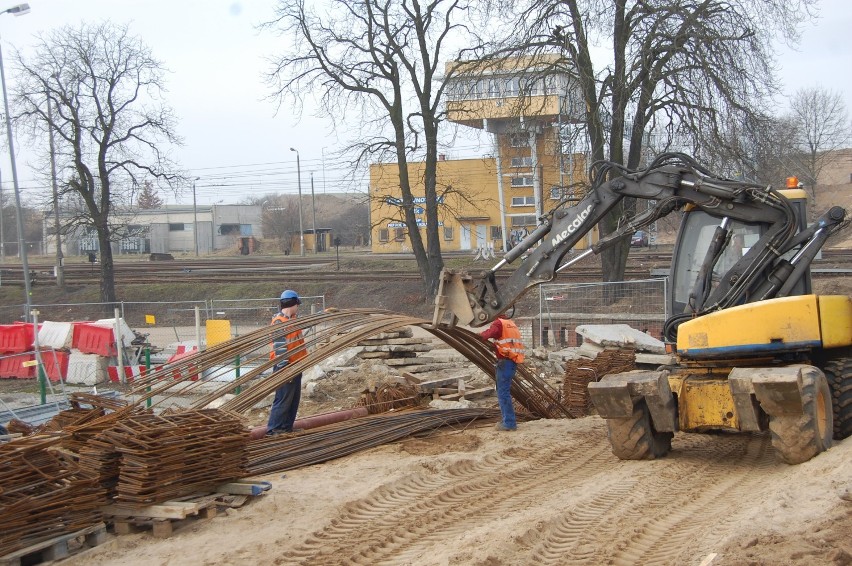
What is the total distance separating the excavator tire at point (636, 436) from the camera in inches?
336

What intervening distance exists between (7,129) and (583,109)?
17.4 metres

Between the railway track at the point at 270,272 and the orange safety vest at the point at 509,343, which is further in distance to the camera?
the railway track at the point at 270,272

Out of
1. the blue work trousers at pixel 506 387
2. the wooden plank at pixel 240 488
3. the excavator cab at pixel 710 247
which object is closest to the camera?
the wooden plank at pixel 240 488

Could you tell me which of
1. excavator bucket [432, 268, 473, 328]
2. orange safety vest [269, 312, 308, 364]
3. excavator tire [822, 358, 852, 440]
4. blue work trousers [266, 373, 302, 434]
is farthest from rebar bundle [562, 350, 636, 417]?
blue work trousers [266, 373, 302, 434]

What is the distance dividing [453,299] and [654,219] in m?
2.37

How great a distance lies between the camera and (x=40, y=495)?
6.16m

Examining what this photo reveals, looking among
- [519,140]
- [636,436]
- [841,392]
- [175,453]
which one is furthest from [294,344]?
[519,140]

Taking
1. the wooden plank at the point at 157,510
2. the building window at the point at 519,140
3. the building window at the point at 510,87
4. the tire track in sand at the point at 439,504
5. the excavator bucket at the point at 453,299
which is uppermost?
the building window at the point at 510,87

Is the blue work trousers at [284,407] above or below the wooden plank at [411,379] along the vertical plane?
above

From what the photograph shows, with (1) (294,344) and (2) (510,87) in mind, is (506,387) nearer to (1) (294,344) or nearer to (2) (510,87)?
(1) (294,344)

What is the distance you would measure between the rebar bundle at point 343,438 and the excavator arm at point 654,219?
1.63 meters

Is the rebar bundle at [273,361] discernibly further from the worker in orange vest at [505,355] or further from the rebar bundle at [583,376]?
the rebar bundle at [583,376]

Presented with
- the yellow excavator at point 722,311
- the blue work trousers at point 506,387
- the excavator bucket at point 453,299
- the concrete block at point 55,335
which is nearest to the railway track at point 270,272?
the concrete block at point 55,335

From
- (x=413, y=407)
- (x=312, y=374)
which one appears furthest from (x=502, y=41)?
(x=413, y=407)
